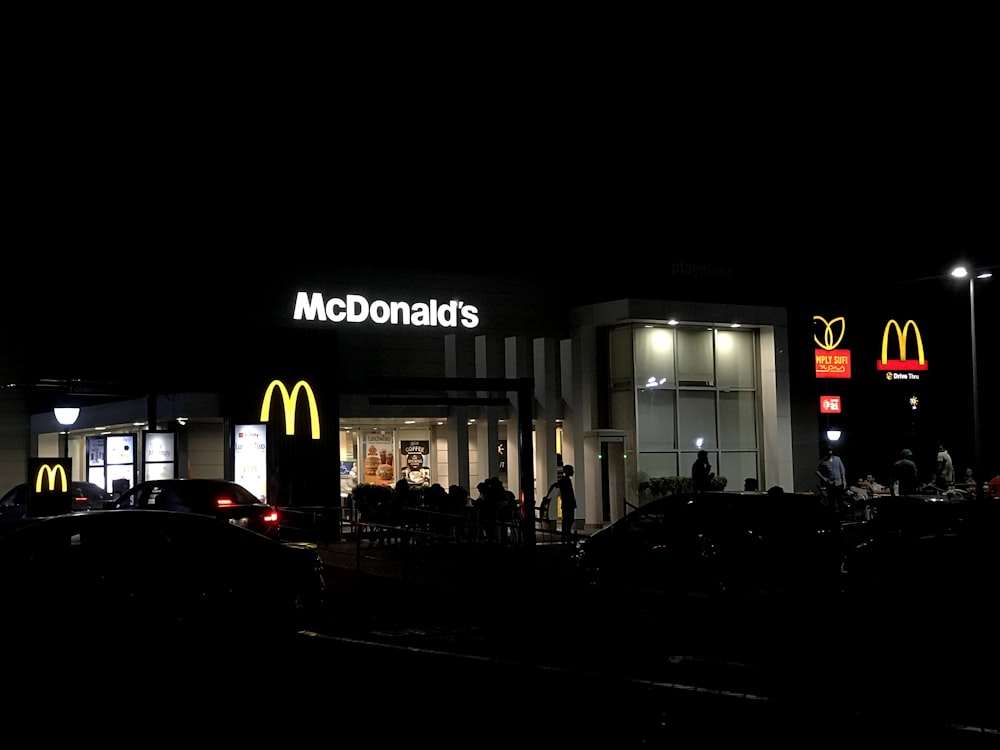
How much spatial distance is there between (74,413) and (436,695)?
18609mm

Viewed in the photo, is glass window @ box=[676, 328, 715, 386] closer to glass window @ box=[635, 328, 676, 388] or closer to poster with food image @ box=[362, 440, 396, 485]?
glass window @ box=[635, 328, 676, 388]

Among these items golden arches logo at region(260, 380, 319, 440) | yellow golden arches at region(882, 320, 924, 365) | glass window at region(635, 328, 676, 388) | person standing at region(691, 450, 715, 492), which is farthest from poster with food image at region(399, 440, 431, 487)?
yellow golden arches at region(882, 320, 924, 365)

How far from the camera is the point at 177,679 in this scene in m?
9.70

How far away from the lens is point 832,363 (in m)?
32.5

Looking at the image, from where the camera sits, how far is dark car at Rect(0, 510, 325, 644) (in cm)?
1022

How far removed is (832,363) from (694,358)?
14.3 ft

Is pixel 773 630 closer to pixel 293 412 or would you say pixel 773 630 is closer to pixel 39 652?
pixel 39 652

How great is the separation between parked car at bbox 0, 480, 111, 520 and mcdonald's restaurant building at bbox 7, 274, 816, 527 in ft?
3.10

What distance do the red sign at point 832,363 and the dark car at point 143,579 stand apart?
23500 mm

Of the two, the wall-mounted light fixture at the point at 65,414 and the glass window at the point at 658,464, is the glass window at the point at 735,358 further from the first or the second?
the wall-mounted light fixture at the point at 65,414

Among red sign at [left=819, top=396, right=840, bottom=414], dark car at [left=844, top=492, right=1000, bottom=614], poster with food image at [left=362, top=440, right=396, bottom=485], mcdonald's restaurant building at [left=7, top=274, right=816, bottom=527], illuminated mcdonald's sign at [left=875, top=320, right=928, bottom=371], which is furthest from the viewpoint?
illuminated mcdonald's sign at [left=875, top=320, right=928, bottom=371]

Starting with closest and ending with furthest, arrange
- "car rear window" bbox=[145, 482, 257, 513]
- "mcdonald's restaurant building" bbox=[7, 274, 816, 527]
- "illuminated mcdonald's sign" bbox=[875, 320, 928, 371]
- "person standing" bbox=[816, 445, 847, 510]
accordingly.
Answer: "car rear window" bbox=[145, 482, 257, 513] < "mcdonald's restaurant building" bbox=[7, 274, 816, 527] < "person standing" bbox=[816, 445, 847, 510] < "illuminated mcdonald's sign" bbox=[875, 320, 928, 371]

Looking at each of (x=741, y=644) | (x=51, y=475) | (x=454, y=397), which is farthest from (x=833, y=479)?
(x=51, y=475)

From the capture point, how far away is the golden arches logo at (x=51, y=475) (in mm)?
16953
